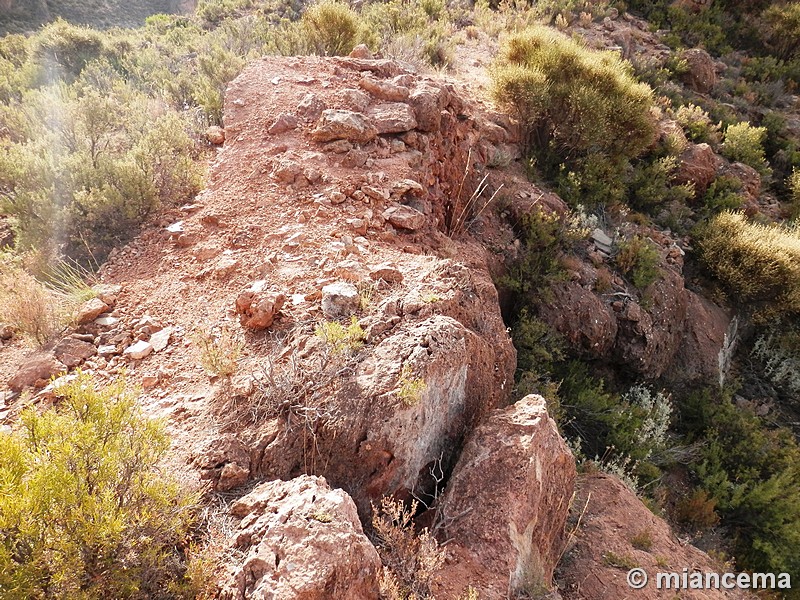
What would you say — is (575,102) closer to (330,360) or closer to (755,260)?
(755,260)

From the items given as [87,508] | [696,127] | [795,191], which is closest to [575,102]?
[696,127]

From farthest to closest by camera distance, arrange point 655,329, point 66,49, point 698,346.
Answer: point 66,49 → point 698,346 → point 655,329

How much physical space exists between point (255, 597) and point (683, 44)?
1408 centimetres

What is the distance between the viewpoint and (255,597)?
1.67 m

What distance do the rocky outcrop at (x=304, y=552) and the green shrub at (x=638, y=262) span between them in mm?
5029

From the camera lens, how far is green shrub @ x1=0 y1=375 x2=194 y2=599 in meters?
1.52

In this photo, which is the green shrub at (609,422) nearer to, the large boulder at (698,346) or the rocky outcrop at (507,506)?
the large boulder at (698,346)

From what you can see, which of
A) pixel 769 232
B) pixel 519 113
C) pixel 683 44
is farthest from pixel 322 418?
pixel 683 44

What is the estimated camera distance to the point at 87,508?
5.25 ft

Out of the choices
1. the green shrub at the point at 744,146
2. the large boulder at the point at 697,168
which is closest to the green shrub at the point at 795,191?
the green shrub at the point at 744,146

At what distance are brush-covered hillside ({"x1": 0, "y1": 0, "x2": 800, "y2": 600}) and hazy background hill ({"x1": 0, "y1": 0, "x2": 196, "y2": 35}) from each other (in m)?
10.3

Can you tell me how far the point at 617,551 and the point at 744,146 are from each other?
27.4ft

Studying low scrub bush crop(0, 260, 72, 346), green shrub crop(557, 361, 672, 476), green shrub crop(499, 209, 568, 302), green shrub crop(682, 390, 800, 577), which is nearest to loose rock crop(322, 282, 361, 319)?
low scrub bush crop(0, 260, 72, 346)

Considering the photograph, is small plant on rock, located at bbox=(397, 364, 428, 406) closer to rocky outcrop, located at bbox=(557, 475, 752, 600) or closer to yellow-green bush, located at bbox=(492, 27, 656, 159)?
rocky outcrop, located at bbox=(557, 475, 752, 600)
